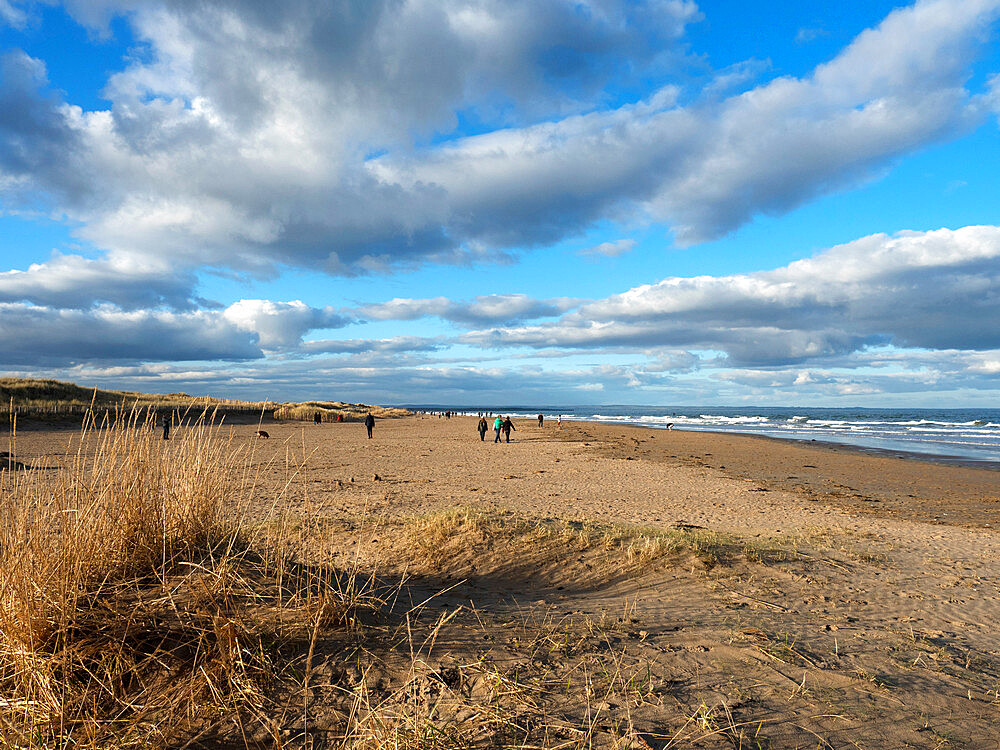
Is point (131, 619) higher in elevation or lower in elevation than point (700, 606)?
higher

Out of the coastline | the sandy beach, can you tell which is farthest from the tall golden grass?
the coastline

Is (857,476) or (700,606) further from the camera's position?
(857,476)

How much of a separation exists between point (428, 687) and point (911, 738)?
2.85 meters

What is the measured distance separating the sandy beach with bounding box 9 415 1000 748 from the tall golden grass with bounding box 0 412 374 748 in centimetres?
48

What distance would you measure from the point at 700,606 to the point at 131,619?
468cm

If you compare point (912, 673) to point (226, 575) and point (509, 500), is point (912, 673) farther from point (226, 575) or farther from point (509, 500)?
point (509, 500)

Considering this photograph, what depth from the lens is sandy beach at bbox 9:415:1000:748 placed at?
10.7 ft

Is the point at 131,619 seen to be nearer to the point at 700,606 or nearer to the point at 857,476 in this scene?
the point at 700,606

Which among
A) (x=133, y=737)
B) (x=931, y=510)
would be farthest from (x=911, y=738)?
(x=931, y=510)

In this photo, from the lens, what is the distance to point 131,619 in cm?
341

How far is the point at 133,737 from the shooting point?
287 cm

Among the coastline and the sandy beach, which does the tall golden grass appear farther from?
the coastline

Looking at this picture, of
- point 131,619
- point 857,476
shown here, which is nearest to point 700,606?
point 131,619

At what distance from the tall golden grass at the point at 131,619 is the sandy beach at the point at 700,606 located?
1.59 feet
